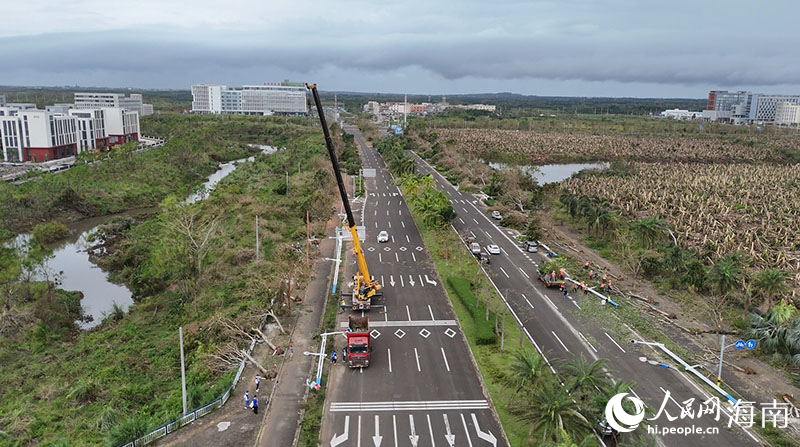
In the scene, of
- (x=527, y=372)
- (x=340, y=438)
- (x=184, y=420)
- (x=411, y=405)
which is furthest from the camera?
(x=411, y=405)

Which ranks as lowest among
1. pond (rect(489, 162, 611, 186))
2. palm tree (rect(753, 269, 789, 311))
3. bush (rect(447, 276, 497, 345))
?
bush (rect(447, 276, 497, 345))

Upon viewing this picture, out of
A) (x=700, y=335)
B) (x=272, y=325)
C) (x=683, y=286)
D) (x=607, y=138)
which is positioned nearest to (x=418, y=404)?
(x=272, y=325)

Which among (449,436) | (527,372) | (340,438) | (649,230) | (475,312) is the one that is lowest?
(340,438)

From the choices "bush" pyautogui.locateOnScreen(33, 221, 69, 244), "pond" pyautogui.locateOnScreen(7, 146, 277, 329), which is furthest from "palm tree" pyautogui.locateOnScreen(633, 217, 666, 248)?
"bush" pyautogui.locateOnScreen(33, 221, 69, 244)

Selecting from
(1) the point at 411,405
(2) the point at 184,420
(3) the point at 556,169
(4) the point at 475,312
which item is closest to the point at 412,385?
(1) the point at 411,405

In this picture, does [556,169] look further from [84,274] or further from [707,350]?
[84,274]

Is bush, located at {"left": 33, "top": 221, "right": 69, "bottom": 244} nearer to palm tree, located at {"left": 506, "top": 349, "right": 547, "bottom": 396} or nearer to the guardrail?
the guardrail
